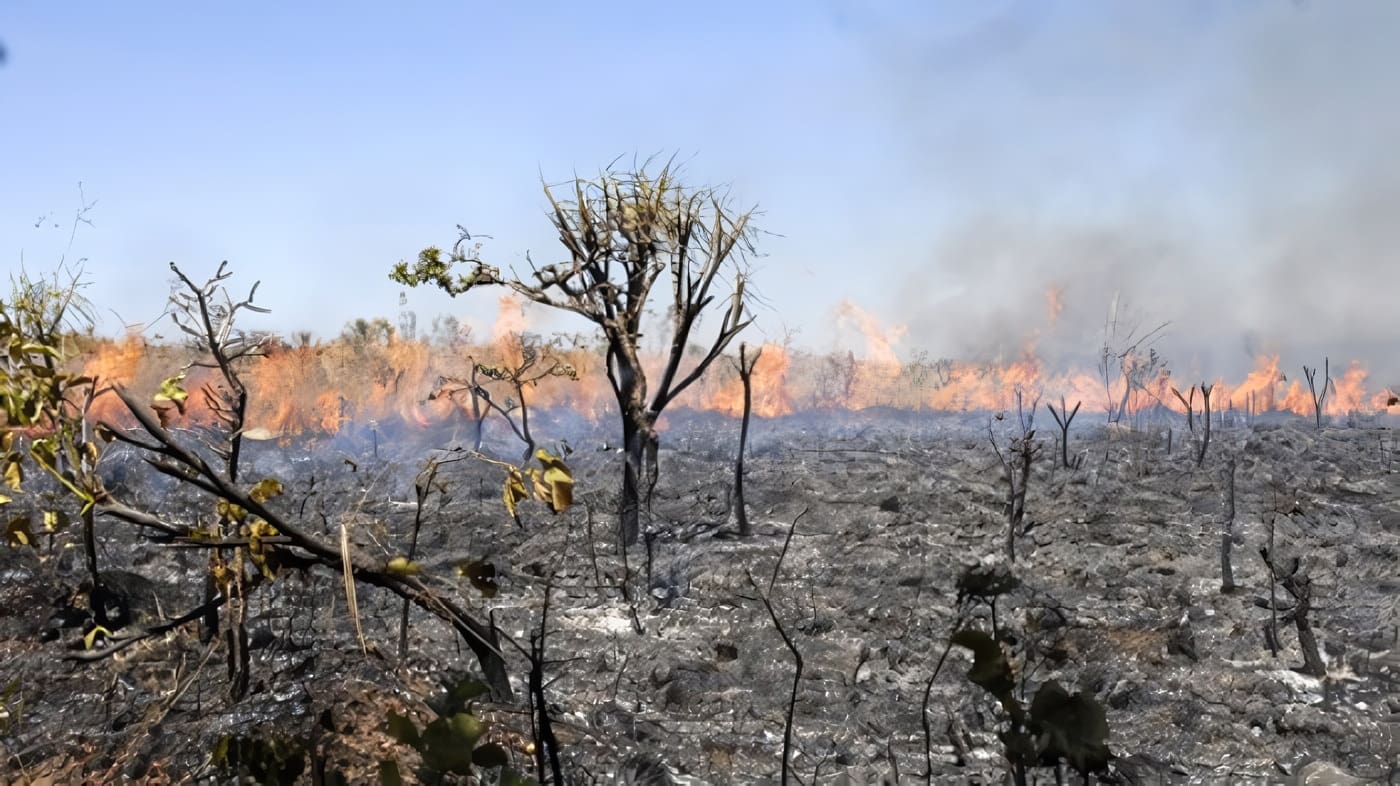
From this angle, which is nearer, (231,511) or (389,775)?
(389,775)

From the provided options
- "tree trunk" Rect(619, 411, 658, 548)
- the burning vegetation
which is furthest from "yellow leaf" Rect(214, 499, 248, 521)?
"tree trunk" Rect(619, 411, 658, 548)

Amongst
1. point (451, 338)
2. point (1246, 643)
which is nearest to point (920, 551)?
point (1246, 643)

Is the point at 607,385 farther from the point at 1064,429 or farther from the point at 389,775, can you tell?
the point at 389,775

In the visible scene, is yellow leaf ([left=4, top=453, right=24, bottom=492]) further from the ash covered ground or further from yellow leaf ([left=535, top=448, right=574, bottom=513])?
yellow leaf ([left=535, top=448, right=574, bottom=513])

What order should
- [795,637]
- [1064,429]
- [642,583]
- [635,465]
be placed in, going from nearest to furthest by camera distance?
1. [795,637]
2. [642,583]
3. [635,465]
4. [1064,429]

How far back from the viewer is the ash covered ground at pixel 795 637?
4348mm

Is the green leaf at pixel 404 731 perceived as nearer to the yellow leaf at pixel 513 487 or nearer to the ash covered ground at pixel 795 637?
the ash covered ground at pixel 795 637

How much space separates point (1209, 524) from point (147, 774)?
11663 mm

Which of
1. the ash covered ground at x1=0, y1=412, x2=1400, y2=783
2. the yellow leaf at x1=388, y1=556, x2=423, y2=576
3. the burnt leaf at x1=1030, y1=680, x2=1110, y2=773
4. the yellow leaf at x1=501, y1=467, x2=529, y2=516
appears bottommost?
the ash covered ground at x1=0, y1=412, x2=1400, y2=783

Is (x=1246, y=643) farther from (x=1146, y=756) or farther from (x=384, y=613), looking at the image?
(x=384, y=613)

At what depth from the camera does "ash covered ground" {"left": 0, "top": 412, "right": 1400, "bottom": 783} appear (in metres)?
4.35

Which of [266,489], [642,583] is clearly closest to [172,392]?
[266,489]

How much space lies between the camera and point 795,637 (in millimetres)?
7988

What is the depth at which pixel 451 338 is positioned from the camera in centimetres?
4453
